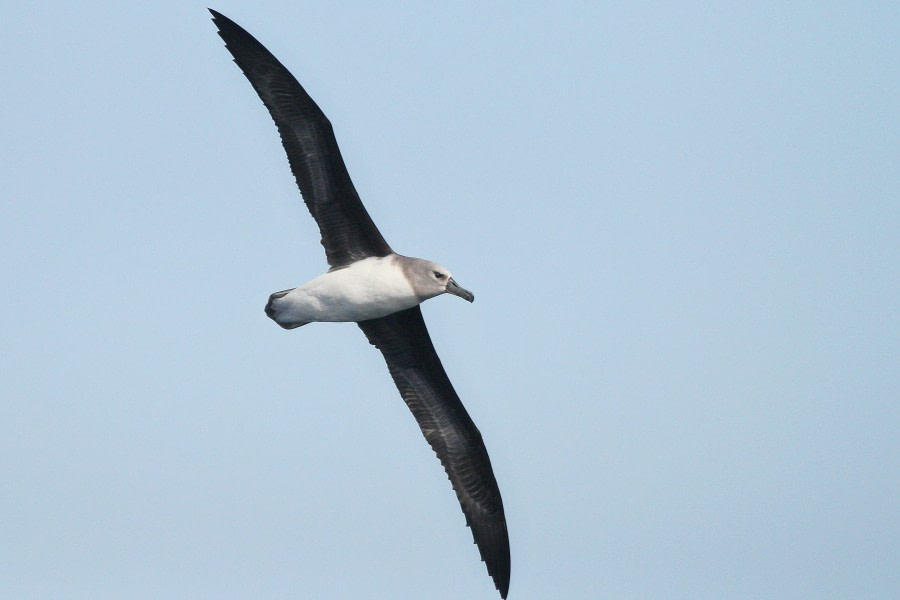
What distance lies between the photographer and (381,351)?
22344mm

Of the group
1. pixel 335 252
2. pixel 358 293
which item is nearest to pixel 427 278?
pixel 358 293

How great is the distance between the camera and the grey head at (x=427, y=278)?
66.2 feet

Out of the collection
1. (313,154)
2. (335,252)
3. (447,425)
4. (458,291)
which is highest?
(313,154)

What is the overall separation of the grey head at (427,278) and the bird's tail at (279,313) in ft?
6.21

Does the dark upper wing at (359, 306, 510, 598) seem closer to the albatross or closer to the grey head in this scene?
the albatross

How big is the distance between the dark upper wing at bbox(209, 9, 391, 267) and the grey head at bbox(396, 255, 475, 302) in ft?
2.02

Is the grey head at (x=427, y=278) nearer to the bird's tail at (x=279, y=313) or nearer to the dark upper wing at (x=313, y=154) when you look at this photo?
the dark upper wing at (x=313, y=154)

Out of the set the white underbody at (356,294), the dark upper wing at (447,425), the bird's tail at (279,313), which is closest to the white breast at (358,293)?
the white underbody at (356,294)

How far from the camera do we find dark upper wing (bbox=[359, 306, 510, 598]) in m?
22.1

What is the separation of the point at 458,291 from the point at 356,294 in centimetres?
142

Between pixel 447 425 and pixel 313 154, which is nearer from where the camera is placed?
pixel 313 154

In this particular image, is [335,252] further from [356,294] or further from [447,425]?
[447,425]

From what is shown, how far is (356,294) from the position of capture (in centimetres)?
2025

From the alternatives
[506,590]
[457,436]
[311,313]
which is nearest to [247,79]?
[311,313]
